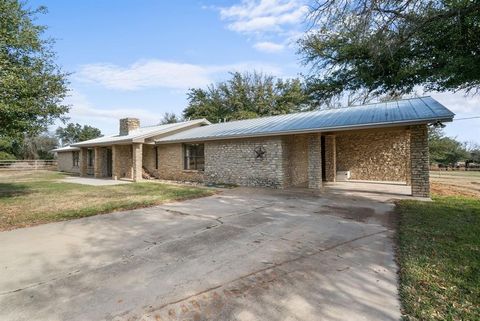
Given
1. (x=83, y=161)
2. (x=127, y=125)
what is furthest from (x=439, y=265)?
(x=83, y=161)

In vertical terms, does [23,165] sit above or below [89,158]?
below

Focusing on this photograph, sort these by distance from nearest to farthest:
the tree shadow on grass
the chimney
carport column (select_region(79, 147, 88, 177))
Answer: the tree shadow on grass → the chimney → carport column (select_region(79, 147, 88, 177))

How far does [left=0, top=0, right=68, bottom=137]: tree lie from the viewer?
8.61m

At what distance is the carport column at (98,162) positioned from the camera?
21.6 metres

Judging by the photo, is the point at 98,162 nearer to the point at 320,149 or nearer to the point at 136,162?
the point at 136,162

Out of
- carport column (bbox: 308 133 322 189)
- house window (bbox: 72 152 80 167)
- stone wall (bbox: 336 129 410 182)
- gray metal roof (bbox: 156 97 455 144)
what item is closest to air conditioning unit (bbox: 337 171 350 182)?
stone wall (bbox: 336 129 410 182)

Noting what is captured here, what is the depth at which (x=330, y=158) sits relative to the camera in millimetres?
16000

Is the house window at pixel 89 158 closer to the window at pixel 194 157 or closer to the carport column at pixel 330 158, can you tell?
the window at pixel 194 157

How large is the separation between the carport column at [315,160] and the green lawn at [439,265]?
5123 mm

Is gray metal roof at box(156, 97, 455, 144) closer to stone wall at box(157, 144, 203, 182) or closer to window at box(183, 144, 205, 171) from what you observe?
window at box(183, 144, 205, 171)

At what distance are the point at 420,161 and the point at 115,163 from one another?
17383 mm

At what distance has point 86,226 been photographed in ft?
21.9

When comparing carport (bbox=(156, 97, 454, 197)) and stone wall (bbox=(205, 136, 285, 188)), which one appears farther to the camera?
stone wall (bbox=(205, 136, 285, 188))

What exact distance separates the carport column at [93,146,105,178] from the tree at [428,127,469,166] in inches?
1151
